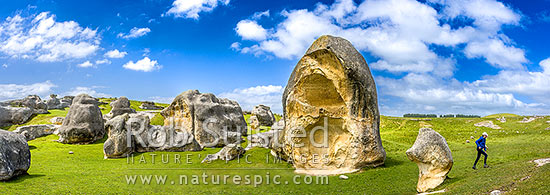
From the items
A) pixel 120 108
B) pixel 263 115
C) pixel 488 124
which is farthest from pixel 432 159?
pixel 120 108

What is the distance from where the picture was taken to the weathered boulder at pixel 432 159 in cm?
1755

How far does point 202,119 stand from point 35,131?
2085cm

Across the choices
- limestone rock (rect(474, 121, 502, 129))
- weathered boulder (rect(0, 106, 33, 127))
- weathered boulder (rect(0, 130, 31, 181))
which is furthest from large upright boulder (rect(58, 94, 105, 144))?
limestone rock (rect(474, 121, 502, 129))

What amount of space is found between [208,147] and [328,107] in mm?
18361

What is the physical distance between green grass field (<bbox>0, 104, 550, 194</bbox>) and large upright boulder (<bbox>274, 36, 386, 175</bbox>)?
5.14 feet

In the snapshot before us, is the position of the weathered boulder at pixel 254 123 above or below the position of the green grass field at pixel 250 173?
above

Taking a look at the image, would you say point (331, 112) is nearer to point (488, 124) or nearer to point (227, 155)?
point (227, 155)

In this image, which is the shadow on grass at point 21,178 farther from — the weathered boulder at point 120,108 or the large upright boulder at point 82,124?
the weathered boulder at point 120,108

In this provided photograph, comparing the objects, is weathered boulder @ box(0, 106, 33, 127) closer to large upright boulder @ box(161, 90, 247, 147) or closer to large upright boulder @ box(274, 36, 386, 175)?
large upright boulder @ box(161, 90, 247, 147)

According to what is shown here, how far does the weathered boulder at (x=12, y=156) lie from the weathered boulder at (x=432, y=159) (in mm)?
22693

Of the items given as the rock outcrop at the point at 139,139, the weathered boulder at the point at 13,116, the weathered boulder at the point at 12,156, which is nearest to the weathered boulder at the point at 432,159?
the weathered boulder at the point at 12,156

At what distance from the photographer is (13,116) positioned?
1895 inches

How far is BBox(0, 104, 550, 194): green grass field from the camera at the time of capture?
54.2 ft

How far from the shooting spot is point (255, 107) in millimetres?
64000
